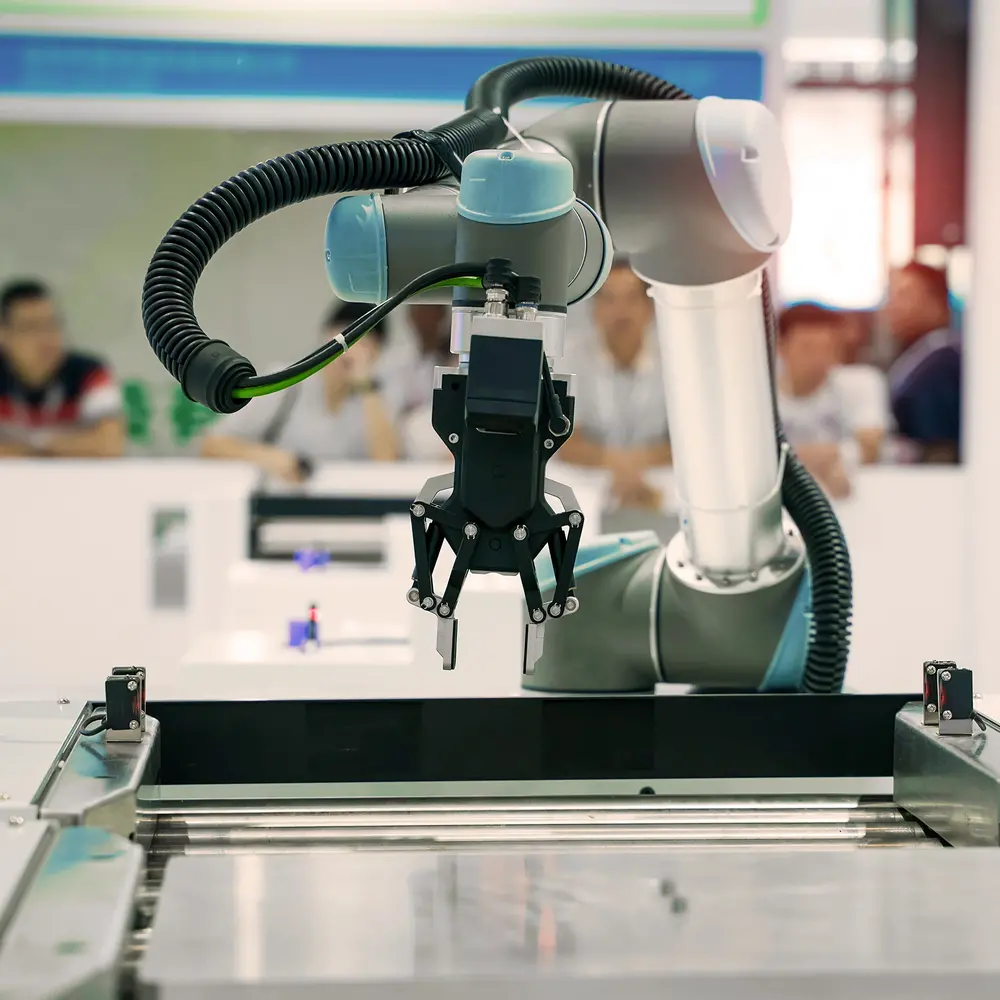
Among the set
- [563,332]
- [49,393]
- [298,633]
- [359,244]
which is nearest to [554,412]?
[563,332]

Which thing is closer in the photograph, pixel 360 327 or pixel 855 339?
pixel 360 327

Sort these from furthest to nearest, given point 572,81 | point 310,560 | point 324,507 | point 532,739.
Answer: point 324,507
point 310,560
point 572,81
point 532,739

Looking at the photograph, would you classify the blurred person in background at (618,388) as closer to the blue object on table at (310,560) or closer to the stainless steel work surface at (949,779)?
the blue object on table at (310,560)

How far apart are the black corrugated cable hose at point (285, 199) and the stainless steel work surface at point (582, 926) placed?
0.30 m

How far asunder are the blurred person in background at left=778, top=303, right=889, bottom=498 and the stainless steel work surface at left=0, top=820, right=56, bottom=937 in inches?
127

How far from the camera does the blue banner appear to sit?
3.76 metres

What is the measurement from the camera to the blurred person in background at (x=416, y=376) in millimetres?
3875

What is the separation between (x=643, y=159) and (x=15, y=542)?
122 inches

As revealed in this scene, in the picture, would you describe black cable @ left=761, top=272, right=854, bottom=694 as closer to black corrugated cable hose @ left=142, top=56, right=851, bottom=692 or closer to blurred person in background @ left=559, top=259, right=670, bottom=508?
black corrugated cable hose @ left=142, top=56, right=851, bottom=692

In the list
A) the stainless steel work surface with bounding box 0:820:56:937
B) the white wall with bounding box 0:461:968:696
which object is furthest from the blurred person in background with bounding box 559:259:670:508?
the stainless steel work surface with bounding box 0:820:56:937

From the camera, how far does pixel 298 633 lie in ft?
6.64

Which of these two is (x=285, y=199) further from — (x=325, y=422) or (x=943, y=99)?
(x=943, y=99)

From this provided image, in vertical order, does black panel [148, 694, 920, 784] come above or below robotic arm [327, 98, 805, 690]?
below

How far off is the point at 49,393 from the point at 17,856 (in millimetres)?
3501
